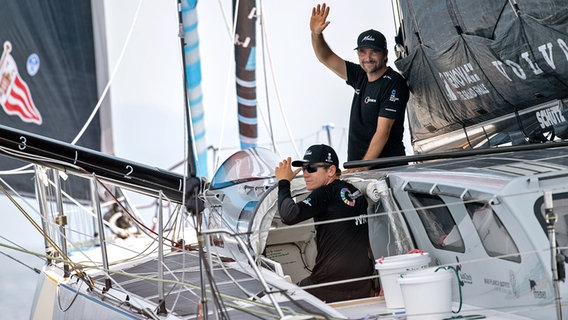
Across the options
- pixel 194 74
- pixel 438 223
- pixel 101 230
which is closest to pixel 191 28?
pixel 194 74

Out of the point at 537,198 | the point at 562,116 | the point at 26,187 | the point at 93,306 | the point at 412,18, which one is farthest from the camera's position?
the point at 26,187

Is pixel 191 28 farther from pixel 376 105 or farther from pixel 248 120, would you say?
pixel 376 105

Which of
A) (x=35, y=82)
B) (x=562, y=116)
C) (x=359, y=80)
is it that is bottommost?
(x=562, y=116)

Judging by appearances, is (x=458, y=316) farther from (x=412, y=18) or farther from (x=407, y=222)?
(x=412, y=18)

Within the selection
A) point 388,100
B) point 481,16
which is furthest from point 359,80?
point 481,16

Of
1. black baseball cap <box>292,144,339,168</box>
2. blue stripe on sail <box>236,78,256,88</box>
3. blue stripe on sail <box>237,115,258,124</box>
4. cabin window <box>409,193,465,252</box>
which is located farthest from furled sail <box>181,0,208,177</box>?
cabin window <box>409,193,465,252</box>

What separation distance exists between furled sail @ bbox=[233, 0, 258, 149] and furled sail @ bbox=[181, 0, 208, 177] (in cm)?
58

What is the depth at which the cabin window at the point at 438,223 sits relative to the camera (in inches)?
149

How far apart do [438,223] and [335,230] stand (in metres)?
0.49

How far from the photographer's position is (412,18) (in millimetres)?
5488

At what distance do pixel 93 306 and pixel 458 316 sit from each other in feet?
6.56

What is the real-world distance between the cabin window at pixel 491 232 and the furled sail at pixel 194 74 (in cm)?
439

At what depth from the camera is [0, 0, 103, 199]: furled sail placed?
10.2 metres

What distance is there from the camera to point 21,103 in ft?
33.9
